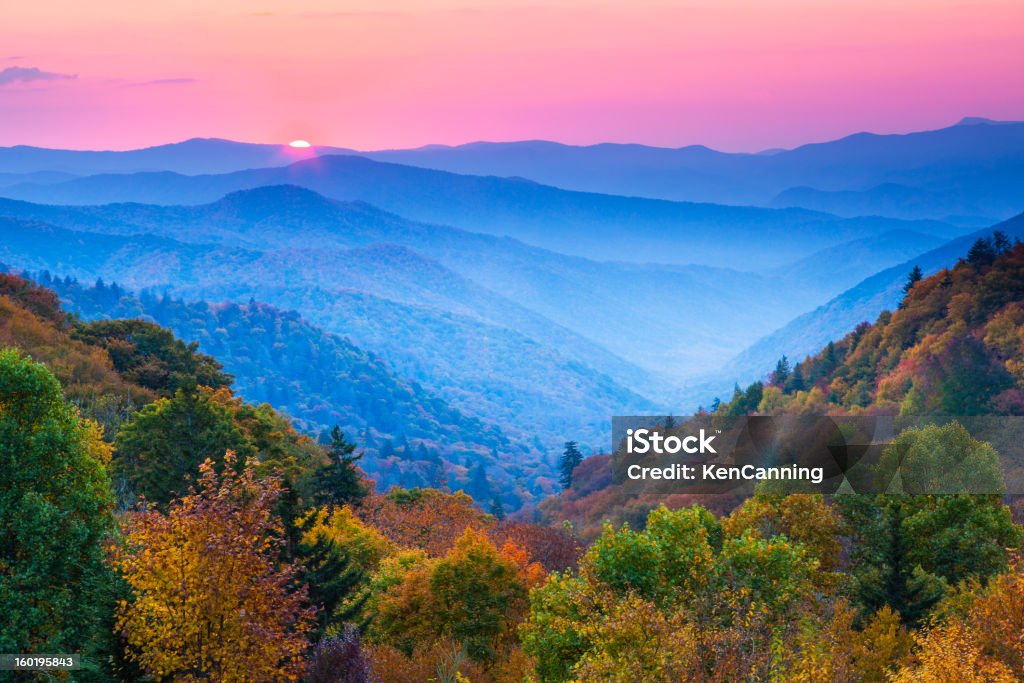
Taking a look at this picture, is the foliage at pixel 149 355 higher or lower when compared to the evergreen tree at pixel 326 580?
higher

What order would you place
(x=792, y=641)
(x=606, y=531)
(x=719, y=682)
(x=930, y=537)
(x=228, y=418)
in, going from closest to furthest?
(x=719, y=682)
(x=792, y=641)
(x=606, y=531)
(x=930, y=537)
(x=228, y=418)

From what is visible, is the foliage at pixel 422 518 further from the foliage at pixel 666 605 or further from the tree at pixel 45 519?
the tree at pixel 45 519

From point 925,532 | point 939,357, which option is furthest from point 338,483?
point 939,357

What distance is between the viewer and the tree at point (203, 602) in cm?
2062

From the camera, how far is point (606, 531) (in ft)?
91.3

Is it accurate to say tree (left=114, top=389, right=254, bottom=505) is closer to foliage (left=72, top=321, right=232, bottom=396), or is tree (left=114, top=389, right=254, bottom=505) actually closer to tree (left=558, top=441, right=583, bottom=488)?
foliage (left=72, top=321, right=232, bottom=396)

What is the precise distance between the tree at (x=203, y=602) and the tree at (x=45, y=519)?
212 cm

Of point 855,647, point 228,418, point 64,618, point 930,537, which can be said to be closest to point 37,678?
point 64,618

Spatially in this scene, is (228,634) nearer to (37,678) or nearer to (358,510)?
(37,678)

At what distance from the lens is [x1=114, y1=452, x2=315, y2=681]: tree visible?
20625mm

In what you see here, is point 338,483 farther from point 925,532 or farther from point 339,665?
point 339,665

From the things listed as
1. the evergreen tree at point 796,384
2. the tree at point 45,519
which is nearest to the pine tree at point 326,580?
the tree at point 45,519

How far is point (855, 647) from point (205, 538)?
1984 cm

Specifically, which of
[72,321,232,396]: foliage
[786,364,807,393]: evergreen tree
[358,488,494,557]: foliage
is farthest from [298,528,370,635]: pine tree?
[786,364,807,393]: evergreen tree
